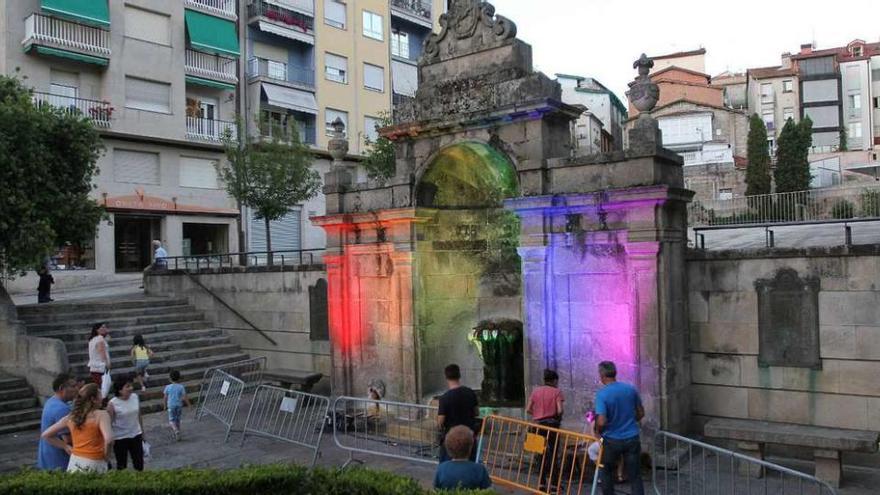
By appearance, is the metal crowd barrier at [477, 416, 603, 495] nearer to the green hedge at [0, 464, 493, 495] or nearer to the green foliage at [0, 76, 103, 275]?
the green hedge at [0, 464, 493, 495]

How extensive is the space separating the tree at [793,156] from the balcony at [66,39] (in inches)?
1067

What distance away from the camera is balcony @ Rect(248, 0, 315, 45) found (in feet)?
91.7

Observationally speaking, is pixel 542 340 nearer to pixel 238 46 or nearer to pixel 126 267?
pixel 126 267

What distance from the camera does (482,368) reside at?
1093 cm

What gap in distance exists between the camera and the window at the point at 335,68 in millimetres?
30594

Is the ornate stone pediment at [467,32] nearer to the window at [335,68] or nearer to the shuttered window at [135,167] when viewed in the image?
the shuttered window at [135,167]

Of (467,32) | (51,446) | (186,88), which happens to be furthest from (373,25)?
(51,446)

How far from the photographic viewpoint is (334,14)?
3106cm

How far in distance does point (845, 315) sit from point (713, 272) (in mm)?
1530

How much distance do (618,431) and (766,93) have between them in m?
46.0

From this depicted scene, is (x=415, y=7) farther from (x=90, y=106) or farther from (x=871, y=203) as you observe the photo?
(x=871, y=203)

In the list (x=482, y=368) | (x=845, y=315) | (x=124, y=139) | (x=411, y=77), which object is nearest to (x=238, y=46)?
Answer: (x=124, y=139)

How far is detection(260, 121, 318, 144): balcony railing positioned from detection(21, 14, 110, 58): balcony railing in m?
5.89

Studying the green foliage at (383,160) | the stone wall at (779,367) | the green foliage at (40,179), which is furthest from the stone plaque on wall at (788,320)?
the green foliage at (383,160)
